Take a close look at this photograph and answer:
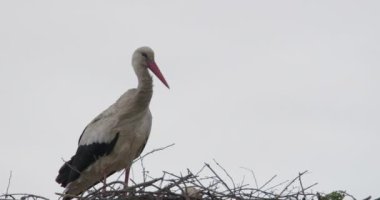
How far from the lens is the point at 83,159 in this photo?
9.88m

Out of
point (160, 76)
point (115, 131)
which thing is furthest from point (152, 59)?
point (115, 131)

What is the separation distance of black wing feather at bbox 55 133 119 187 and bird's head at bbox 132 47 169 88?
28.4 inches

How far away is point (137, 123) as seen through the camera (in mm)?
9766

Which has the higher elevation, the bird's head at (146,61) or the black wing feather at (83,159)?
the bird's head at (146,61)

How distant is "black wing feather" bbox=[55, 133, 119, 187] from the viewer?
31.9 feet

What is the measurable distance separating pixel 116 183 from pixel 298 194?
1472mm

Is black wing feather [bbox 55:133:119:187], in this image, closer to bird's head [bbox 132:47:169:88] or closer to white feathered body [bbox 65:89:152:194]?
white feathered body [bbox 65:89:152:194]

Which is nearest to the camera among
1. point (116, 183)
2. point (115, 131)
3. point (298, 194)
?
point (298, 194)

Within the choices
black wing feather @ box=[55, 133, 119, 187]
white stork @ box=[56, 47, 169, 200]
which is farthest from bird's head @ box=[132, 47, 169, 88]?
black wing feather @ box=[55, 133, 119, 187]

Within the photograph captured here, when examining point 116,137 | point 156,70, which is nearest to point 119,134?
point 116,137

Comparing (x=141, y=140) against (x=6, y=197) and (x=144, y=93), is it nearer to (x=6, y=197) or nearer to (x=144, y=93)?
(x=144, y=93)

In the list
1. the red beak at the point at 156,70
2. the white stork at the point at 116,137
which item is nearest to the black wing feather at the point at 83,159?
the white stork at the point at 116,137

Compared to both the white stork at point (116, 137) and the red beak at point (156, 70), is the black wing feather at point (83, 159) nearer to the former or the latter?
the white stork at point (116, 137)

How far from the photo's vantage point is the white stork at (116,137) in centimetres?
972
